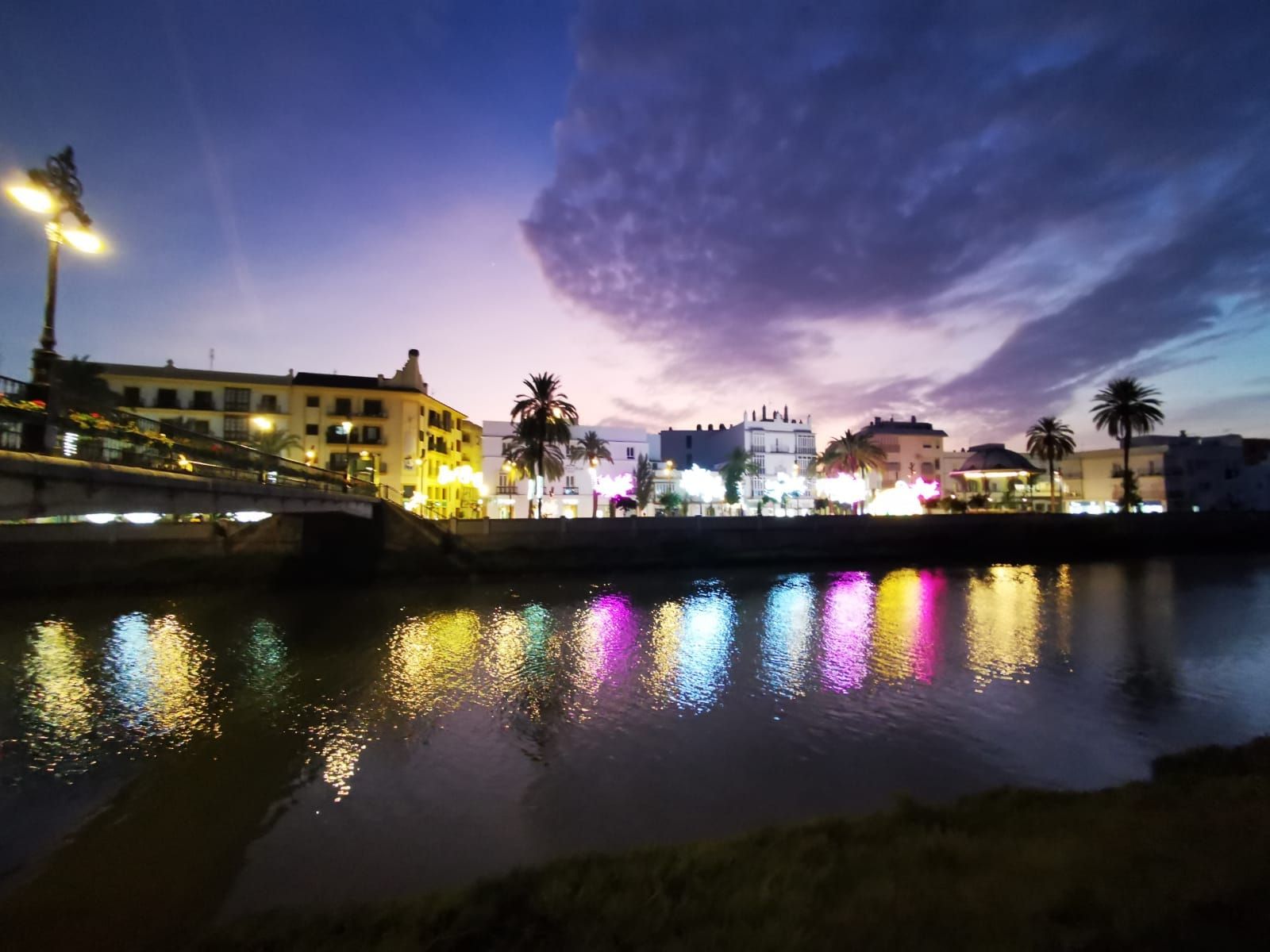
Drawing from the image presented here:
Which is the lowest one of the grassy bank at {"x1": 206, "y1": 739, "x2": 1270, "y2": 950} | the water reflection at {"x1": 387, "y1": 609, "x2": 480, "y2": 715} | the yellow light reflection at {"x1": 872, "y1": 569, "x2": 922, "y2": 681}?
the water reflection at {"x1": 387, "y1": 609, "x2": 480, "y2": 715}

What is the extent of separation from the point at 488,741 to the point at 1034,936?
1130 centimetres

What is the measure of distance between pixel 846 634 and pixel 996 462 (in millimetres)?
77033

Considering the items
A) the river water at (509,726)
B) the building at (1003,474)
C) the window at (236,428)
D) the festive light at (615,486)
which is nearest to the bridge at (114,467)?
the river water at (509,726)

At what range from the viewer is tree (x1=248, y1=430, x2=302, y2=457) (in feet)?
195

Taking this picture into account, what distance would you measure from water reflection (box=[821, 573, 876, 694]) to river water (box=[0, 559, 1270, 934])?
0.22 meters

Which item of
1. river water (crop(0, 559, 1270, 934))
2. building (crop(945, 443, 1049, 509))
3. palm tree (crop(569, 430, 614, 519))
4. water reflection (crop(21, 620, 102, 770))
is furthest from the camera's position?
building (crop(945, 443, 1049, 509))

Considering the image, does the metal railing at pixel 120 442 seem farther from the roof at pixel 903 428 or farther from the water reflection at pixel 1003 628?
the roof at pixel 903 428

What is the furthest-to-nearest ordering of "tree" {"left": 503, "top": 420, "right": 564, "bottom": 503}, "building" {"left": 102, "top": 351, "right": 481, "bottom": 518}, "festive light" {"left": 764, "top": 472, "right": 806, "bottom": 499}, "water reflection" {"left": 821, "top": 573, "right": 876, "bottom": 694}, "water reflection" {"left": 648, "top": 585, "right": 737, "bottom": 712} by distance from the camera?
"festive light" {"left": 764, "top": 472, "right": 806, "bottom": 499}, "building" {"left": 102, "top": 351, "right": 481, "bottom": 518}, "tree" {"left": 503, "top": 420, "right": 564, "bottom": 503}, "water reflection" {"left": 821, "top": 573, "right": 876, "bottom": 694}, "water reflection" {"left": 648, "top": 585, "right": 737, "bottom": 712}

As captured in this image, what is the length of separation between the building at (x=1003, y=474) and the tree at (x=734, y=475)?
29.3 meters

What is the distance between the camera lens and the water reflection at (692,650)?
18.4 metres

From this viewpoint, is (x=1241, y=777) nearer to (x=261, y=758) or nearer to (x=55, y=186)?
(x=261, y=758)

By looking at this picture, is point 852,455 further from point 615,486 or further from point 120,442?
point 120,442

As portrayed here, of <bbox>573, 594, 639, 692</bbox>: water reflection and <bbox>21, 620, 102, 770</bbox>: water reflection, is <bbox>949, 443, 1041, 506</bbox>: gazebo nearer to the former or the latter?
<bbox>573, 594, 639, 692</bbox>: water reflection

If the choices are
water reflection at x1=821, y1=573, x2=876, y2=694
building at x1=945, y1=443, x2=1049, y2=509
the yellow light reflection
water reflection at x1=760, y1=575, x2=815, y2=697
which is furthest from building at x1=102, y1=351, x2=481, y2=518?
building at x1=945, y1=443, x2=1049, y2=509
